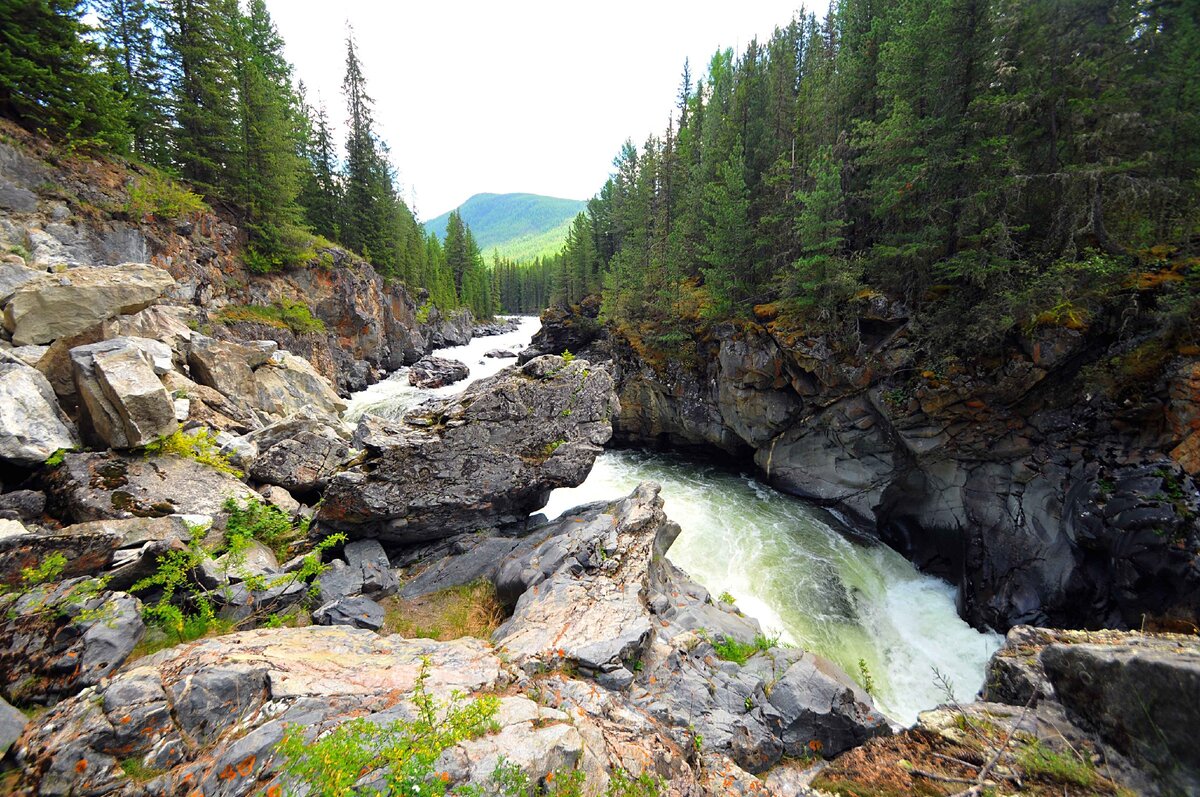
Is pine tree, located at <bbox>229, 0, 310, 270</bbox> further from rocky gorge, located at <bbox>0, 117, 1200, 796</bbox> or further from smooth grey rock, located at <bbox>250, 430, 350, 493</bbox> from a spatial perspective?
smooth grey rock, located at <bbox>250, 430, 350, 493</bbox>

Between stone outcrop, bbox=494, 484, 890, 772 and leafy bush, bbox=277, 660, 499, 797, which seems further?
stone outcrop, bbox=494, 484, 890, 772

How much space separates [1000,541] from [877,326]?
7843mm

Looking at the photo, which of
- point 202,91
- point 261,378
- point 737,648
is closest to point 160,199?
point 202,91

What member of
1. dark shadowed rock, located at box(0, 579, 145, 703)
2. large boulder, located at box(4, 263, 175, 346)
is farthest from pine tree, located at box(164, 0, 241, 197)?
dark shadowed rock, located at box(0, 579, 145, 703)

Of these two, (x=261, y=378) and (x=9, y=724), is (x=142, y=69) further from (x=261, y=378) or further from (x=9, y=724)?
(x=9, y=724)

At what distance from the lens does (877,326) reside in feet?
51.2

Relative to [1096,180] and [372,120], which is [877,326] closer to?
[1096,180]

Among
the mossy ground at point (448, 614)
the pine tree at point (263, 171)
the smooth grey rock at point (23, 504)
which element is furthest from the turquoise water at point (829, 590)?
the pine tree at point (263, 171)

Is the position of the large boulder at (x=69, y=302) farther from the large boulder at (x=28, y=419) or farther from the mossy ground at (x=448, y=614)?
the mossy ground at (x=448, y=614)

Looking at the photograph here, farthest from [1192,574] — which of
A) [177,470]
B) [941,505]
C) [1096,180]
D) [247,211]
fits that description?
[247,211]

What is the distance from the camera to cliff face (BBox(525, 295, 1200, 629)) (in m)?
9.31

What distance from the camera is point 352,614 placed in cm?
700

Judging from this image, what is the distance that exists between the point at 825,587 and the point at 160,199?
29.3m

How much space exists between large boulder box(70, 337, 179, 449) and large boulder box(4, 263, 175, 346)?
180 cm
